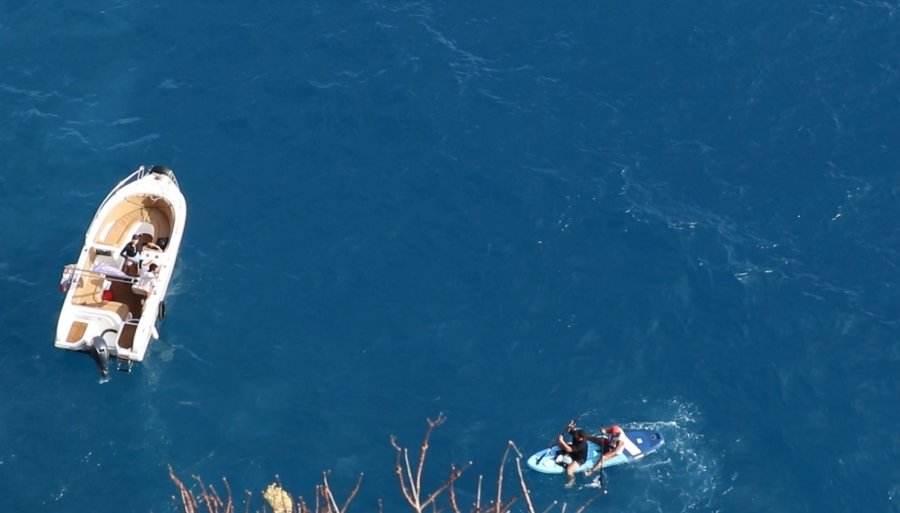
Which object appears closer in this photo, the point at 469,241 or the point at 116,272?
the point at 116,272

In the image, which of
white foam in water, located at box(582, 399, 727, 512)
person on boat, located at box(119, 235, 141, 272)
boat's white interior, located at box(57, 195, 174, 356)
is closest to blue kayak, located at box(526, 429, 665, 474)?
white foam in water, located at box(582, 399, 727, 512)

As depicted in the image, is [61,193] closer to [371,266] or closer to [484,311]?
[371,266]

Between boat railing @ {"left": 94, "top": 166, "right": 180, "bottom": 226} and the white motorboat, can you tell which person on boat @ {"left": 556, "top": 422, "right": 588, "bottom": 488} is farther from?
boat railing @ {"left": 94, "top": 166, "right": 180, "bottom": 226}

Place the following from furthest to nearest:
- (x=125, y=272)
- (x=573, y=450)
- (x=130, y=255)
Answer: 1. (x=130, y=255)
2. (x=125, y=272)
3. (x=573, y=450)

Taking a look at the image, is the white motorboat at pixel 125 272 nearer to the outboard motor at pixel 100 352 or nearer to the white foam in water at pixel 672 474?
the outboard motor at pixel 100 352

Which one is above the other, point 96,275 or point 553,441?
point 96,275

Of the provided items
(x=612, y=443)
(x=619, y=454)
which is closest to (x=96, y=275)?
(x=612, y=443)

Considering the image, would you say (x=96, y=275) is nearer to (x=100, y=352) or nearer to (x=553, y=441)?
(x=100, y=352)
